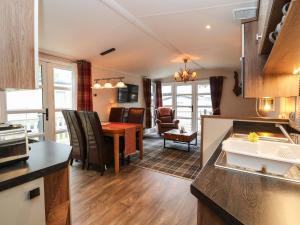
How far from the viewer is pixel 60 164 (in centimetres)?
106

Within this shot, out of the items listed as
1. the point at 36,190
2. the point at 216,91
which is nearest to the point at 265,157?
the point at 36,190

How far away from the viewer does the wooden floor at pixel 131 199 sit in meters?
1.93

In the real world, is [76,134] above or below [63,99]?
below

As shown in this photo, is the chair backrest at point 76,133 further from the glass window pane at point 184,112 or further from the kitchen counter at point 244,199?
the glass window pane at point 184,112

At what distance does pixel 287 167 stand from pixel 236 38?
3.15 meters

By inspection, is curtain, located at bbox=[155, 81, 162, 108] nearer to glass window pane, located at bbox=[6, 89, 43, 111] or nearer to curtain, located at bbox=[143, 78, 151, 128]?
curtain, located at bbox=[143, 78, 151, 128]

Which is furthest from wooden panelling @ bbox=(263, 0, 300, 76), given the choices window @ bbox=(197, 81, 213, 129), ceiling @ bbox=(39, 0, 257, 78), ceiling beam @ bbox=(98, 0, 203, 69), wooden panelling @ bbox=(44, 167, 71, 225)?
window @ bbox=(197, 81, 213, 129)

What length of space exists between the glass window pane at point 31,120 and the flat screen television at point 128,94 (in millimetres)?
2296

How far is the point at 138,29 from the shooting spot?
326cm

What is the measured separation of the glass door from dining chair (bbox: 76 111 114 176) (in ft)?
14.6

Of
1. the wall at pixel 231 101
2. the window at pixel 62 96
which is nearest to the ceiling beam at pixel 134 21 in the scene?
the window at pixel 62 96

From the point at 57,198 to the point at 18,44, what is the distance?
3.15 feet

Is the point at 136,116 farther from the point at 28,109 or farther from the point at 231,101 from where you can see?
the point at 231,101

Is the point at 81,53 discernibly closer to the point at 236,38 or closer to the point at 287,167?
the point at 236,38
